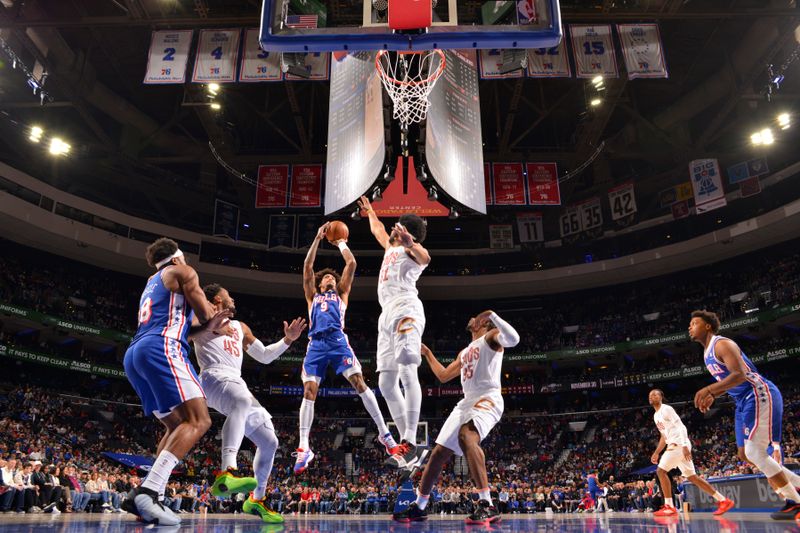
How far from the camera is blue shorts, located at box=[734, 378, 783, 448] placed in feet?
20.1

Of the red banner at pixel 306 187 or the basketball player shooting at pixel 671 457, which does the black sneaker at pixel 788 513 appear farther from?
the red banner at pixel 306 187

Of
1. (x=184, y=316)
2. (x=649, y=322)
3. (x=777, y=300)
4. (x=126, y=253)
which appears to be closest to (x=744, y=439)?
(x=184, y=316)

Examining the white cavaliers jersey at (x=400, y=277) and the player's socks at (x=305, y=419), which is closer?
the white cavaliers jersey at (x=400, y=277)

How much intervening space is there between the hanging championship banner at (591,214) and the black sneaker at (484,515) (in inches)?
938

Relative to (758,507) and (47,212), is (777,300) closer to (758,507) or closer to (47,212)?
(758,507)

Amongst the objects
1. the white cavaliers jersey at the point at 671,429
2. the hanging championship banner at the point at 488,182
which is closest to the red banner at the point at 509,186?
the hanging championship banner at the point at 488,182

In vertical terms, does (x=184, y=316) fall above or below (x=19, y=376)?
below

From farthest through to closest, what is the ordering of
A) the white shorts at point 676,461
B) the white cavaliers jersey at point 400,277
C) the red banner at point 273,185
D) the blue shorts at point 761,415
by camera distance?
the red banner at point 273,185 → the white shorts at point 676,461 → the white cavaliers jersey at point 400,277 → the blue shorts at point 761,415

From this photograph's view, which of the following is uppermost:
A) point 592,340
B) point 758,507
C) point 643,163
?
point 643,163

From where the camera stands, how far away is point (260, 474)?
5.73 meters

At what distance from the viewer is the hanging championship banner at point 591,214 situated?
89.6ft

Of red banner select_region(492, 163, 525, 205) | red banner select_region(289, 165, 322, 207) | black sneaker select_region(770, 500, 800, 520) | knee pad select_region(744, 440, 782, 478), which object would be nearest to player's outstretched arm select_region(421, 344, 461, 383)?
knee pad select_region(744, 440, 782, 478)

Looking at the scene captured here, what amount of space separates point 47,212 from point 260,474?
26029 millimetres

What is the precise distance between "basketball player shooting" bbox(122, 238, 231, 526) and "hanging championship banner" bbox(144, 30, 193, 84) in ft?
38.6
